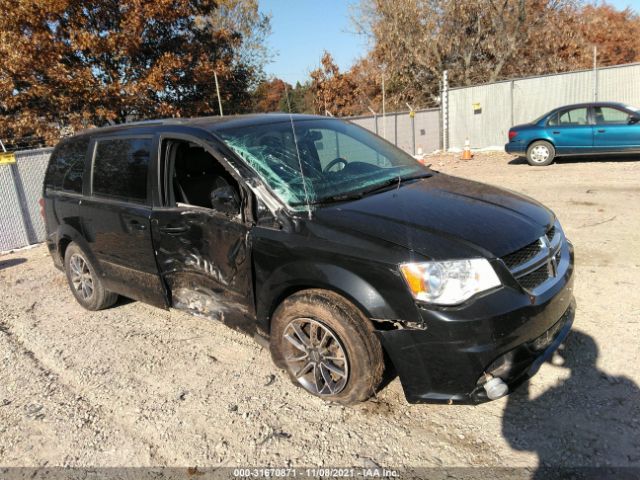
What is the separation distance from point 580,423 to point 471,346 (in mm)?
840

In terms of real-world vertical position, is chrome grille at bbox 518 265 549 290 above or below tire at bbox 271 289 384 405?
above

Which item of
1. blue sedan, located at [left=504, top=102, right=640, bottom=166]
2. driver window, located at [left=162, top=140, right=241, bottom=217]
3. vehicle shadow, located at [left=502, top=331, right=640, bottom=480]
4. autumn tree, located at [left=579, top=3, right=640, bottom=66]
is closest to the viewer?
vehicle shadow, located at [left=502, top=331, right=640, bottom=480]

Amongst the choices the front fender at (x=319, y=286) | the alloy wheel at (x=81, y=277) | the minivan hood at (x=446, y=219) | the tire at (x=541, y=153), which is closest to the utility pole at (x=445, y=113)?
the tire at (x=541, y=153)

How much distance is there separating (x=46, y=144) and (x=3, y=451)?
13.7 m

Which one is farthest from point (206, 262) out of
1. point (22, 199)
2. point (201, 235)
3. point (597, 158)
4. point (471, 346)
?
point (597, 158)

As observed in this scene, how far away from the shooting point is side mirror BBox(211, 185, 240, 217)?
3105 mm

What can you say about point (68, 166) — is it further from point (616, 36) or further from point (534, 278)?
point (616, 36)

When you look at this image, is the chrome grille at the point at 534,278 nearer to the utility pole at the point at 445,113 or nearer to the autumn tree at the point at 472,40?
the utility pole at the point at 445,113

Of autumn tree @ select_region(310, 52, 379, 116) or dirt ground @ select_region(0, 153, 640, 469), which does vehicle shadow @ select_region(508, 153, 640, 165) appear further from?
autumn tree @ select_region(310, 52, 379, 116)

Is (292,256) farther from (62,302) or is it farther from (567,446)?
(62,302)

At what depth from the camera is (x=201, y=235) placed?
3408 mm

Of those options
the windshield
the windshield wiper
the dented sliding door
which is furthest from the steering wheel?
the dented sliding door

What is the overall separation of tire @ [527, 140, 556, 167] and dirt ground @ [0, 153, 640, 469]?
8.47 meters

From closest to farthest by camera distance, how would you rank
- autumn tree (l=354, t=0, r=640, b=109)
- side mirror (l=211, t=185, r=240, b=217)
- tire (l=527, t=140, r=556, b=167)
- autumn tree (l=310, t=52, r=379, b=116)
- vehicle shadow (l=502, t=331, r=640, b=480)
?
vehicle shadow (l=502, t=331, r=640, b=480), side mirror (l=211, t=185, r=240, b=217), tire (l=527, t=140, r=556, b=167), autumn tree (l=354, t=0, r=640, b=109), autumn tree (l=310, t=52, r=379, b=116)
